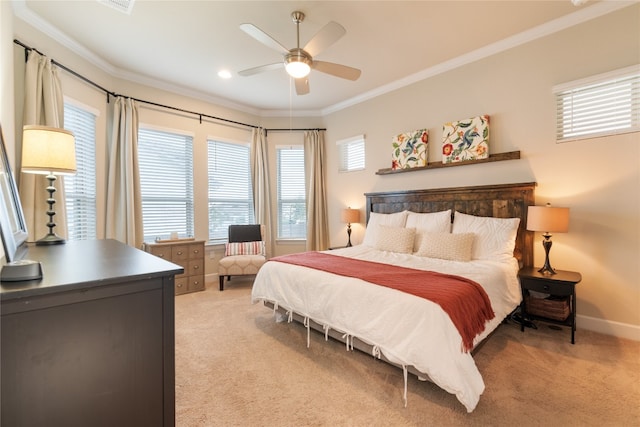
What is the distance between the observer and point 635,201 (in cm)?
245

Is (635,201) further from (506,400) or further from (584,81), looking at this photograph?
(506,400)

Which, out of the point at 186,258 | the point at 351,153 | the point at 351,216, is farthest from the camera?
the point at 351,153

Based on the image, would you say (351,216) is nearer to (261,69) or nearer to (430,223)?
(430,223)

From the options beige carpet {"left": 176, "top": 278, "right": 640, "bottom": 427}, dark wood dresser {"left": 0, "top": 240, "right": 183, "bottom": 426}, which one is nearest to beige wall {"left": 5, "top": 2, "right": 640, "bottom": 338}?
beige carpet {"left": 176, "top": 278, "right": 640, "bottom": 427}

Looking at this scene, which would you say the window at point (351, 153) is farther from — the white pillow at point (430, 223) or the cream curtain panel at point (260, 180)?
the white pillow at point (430, 223)

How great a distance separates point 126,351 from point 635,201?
3.88 m

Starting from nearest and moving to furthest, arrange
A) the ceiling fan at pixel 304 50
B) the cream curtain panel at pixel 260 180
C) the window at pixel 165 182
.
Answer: the ceiling fan at pixel 304 50
the window at pixel 165 182
the cream curtain panel at pixel 260 180

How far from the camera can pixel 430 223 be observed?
11.2ft

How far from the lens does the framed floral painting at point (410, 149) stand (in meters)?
3.83

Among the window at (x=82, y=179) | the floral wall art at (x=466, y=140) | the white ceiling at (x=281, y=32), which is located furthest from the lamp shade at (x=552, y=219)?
the window at (x=82, y=179)

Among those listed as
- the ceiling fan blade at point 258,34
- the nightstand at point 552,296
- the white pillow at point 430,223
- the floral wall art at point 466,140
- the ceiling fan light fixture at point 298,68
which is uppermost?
the ceiling fan blade at point 258,34

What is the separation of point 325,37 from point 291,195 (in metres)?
3.45

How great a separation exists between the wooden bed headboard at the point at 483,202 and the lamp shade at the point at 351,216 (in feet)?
1.76

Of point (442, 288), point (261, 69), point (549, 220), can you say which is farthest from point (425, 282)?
point (261, 69)
